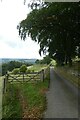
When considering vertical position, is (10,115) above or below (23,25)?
below

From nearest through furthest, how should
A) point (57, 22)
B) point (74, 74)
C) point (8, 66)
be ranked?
point (8, 66), point (57, 22), point (74, 74)

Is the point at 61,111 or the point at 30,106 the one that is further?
the point at 30,106

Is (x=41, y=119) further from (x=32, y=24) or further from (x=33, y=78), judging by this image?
(x=33, y=78)

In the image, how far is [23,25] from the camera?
2348 cm

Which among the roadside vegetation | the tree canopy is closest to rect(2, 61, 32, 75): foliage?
the tree canopy

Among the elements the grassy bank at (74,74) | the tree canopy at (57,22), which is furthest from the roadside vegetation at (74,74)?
the tree canopy at (57,22)

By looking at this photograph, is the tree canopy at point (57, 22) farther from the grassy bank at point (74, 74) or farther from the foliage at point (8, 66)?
the grassy bank at point (74, 74)

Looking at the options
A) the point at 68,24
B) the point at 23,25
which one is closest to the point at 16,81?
the point at 23,25

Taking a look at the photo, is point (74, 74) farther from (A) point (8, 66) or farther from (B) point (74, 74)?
(A) point (8, 66)

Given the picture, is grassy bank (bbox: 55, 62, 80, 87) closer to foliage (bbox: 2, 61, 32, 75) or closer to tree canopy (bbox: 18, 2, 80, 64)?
tree canopy (bbox: 18, 2, 80, 64)

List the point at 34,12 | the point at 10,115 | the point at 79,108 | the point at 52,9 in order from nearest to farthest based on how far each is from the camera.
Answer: the point at 10,115
the point at 79,108
the point at 52,9
the point at 34,12

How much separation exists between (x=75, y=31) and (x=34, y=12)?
409 cm

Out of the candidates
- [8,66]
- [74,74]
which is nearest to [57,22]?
[8,66]

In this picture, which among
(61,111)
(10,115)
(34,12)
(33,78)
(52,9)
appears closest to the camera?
(10,115)
